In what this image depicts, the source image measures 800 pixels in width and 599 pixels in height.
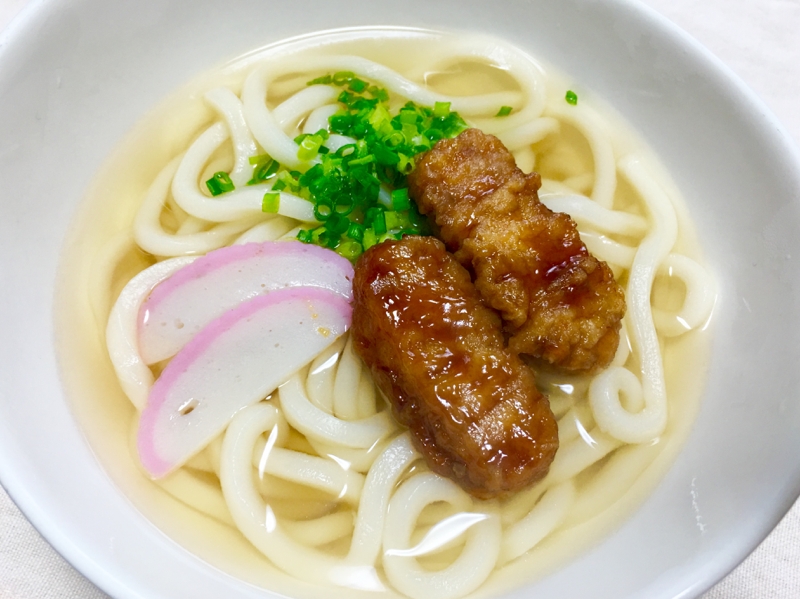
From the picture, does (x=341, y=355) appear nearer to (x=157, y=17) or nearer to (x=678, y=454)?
(x=678, y=454)

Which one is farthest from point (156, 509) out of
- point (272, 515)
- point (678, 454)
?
point (678, 454)

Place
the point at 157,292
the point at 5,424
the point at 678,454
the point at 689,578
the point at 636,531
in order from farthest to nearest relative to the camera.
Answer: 1. the point at 157,292
2. the point at 678,454
3. the point at 636,531
4. the point at 5,424
5. the point at 689,578

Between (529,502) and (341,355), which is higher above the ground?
(341,355)

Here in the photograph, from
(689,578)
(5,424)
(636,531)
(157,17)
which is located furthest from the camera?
(157,17)

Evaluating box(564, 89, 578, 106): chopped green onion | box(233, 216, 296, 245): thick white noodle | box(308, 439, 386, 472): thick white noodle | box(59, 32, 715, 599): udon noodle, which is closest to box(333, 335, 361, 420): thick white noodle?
box(59, 32, 715, 599): udon noodle

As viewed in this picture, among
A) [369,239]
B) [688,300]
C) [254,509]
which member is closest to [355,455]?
[254,509]

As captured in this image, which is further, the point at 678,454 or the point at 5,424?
the point at 678,454
